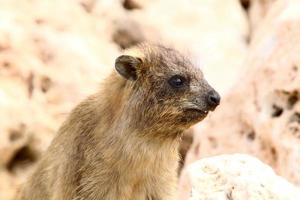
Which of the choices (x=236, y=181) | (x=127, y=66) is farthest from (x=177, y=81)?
(x=236, y=181)

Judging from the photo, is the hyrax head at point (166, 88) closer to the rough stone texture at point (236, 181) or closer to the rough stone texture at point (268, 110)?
the rough stone texture at point (236, 181)

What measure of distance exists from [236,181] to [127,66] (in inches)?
46.6

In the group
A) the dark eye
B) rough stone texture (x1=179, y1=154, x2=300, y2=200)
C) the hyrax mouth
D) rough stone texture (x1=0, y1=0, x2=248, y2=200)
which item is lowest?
rough stone texture (x1=0, y1=0, x2=248, y2=200)

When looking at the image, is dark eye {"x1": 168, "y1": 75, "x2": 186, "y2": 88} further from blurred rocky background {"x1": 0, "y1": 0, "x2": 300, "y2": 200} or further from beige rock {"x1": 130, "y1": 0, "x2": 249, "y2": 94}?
beige rock {"x1": 130, "y1": 0, "x2": 249, "y2": 94}

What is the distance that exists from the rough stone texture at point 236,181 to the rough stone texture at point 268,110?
132 centimetres

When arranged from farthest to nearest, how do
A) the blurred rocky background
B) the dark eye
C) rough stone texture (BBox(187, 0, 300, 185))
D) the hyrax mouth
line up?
the blurred rocky background < rough stone texture (BBox(187, 0, 300, 185)) < the dark eye < the hyrax mouth

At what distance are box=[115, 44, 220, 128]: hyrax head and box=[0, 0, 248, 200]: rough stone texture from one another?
5.75ft

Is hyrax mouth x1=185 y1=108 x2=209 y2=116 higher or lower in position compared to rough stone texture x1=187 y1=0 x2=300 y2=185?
higher

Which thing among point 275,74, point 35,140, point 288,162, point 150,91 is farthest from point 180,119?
point 35,140

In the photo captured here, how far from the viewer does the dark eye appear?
5.96m

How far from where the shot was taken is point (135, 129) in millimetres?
5973

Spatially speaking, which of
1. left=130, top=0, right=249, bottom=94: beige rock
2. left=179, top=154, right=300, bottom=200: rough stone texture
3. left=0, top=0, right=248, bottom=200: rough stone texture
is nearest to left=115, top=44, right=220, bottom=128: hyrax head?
left=179, top=154, right=300, bottom=200: rough stone texture

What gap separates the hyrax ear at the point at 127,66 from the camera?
6025 millimetres

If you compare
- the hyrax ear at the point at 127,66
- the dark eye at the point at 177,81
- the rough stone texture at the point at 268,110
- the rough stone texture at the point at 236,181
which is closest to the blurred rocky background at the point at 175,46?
the rough stone texture at the point at 268,110
